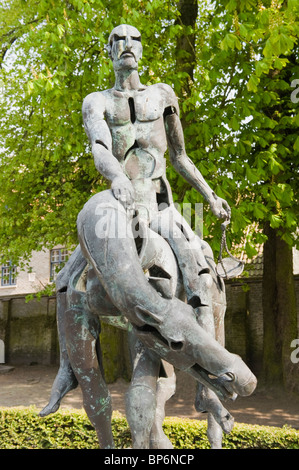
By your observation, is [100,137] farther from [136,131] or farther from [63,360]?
[63,360]

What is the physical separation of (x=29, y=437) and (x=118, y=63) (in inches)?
220

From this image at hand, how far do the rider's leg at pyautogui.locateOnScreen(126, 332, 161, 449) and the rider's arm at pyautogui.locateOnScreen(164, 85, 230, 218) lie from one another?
4.00 ft

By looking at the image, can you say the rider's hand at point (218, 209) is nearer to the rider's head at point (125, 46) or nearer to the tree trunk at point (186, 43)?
the rider's head at point (125, 46)

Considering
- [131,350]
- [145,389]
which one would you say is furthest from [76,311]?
[145,389]

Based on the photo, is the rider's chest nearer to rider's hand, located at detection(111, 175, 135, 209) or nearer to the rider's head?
the rider's head

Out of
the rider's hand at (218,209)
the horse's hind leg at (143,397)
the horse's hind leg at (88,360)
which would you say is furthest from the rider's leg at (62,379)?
the rider's hand at (218,209)

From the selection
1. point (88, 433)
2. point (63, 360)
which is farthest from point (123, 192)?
point (88, 433)

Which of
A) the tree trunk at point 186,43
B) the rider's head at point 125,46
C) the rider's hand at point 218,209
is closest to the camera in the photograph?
the rider's head at point 125,46

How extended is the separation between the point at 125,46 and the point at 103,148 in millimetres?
794

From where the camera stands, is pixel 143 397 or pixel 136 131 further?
pixel 136 131

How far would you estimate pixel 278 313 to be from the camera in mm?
11625

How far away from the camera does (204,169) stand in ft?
26.5

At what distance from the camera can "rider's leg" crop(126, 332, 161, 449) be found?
3.06 metres

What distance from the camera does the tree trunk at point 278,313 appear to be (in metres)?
11.3
